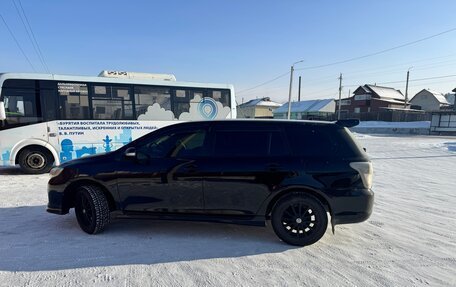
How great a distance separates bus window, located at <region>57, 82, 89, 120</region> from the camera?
8.17 m

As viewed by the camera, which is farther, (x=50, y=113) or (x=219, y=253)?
(x=50, y=113)

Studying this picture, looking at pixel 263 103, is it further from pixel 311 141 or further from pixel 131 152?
pixel 131 152

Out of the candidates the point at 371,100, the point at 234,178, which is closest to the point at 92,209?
the point at 234,178

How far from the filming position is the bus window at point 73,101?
817 cm

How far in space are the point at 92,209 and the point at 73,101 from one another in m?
5.61

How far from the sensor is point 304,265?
10.5ft

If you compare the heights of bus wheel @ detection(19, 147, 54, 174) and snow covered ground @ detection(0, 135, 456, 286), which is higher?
bus wheel @ detection(19, 147, 54, 174)

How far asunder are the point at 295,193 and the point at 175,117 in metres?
6.30

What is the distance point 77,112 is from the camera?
8297 mm

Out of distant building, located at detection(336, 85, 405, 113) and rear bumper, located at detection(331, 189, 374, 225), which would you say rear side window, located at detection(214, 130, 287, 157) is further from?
distant building, located at detection(336, 85, 405, 113)

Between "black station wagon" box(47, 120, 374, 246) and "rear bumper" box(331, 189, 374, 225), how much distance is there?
0.5 inches

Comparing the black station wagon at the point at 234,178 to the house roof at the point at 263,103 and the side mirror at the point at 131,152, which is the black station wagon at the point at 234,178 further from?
the house roof at the point at 263,103

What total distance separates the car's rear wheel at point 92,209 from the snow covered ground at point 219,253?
5.9 inches

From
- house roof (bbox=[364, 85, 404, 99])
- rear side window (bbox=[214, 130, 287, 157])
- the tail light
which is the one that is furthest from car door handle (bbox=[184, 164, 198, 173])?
house roof (bbox=[364, 85, 404, 99])
